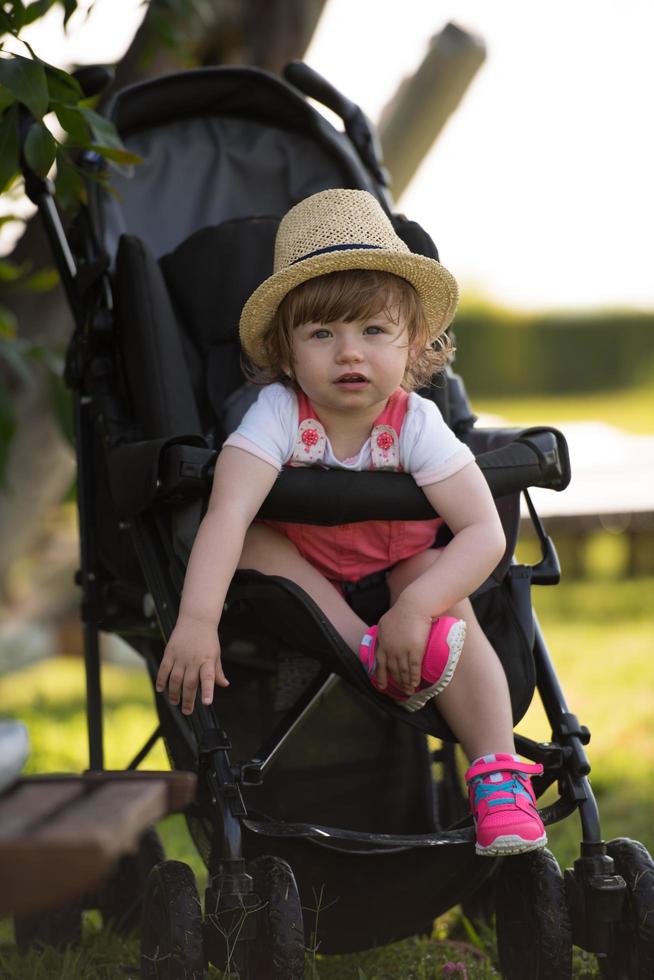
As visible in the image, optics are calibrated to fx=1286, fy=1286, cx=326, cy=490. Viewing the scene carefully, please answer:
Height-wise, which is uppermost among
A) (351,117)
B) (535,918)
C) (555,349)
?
(555,349)

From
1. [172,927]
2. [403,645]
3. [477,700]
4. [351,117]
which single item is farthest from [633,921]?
[351,117]

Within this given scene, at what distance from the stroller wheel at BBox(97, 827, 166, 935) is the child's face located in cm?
93

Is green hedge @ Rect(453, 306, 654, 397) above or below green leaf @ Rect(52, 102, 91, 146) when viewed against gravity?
above

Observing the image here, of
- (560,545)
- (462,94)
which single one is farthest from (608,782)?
(560,545)

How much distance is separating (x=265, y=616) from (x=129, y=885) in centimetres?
75

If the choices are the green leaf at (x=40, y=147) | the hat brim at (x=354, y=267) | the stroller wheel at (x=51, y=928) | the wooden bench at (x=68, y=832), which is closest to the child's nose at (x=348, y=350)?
the hat brim at (x=354, y=267)

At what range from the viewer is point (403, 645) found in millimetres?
1908

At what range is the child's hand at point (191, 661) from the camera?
1.89 metres

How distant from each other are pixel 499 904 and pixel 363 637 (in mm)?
468

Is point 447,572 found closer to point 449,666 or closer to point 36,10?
point 449,666

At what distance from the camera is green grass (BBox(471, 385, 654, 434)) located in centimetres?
1347

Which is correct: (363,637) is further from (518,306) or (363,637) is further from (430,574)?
(518,306)

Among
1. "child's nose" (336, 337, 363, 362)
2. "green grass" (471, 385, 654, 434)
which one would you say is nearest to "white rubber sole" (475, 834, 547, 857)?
"child's nose" (336, 337, 363, 362)

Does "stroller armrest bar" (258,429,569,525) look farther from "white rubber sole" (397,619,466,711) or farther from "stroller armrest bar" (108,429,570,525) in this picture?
"white rubber sole" (397,619,466,711)
